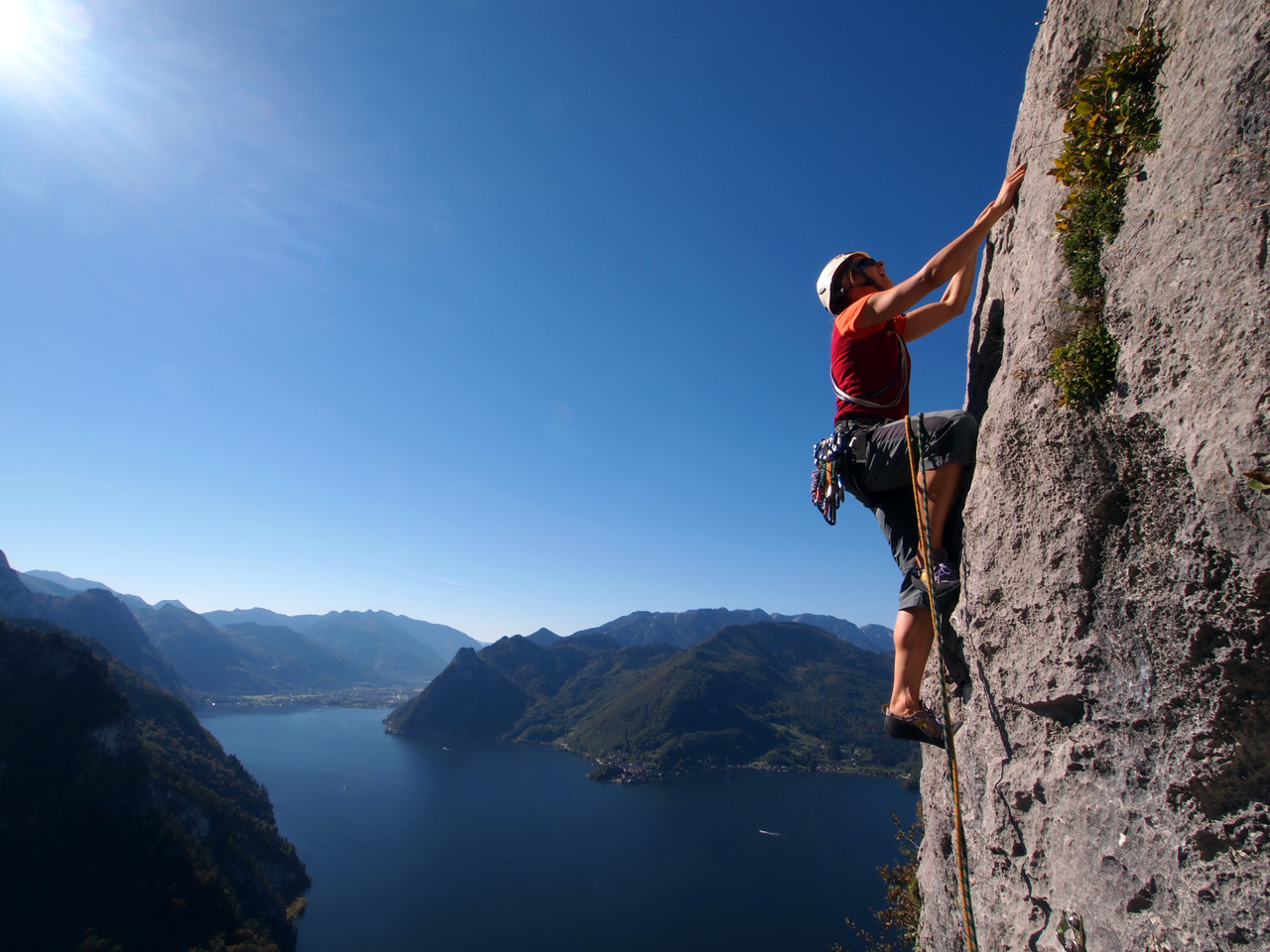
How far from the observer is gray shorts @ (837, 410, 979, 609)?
3523 mm

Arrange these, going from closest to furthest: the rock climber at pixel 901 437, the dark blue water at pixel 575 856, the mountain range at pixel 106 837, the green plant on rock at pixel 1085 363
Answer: the green plant on rock at pixel 1085 363 → the rock climber at pixel 901 437 → the mountain range at pixel 106 837 → the dark blue water at pixel 575 856

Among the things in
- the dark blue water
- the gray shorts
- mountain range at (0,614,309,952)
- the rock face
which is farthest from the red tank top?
mountain range at (0,614,309,952)

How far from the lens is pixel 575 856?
7862 cm

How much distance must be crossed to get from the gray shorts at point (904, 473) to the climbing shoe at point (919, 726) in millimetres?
661

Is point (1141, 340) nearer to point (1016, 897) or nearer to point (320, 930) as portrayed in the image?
point (1016, 897)

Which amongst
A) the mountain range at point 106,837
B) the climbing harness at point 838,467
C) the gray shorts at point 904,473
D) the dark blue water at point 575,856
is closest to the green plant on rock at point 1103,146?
the gray shorts at point 904,473

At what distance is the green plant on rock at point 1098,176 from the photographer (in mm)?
2662

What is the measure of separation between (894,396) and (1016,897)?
8.98 feet

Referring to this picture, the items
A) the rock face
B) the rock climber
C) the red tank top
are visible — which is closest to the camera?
the rock face

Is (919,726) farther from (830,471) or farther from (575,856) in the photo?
(575,856)

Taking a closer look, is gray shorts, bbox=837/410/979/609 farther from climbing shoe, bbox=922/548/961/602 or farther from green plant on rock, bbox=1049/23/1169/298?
green plant on rock, bbox=1049/23/1169/298

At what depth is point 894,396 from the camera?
12.6 feet

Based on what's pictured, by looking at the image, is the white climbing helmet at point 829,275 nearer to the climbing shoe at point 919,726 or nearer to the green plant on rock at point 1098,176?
the green plant on rock at point 1098,176

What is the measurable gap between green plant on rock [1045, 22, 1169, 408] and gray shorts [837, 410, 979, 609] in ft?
2.24
